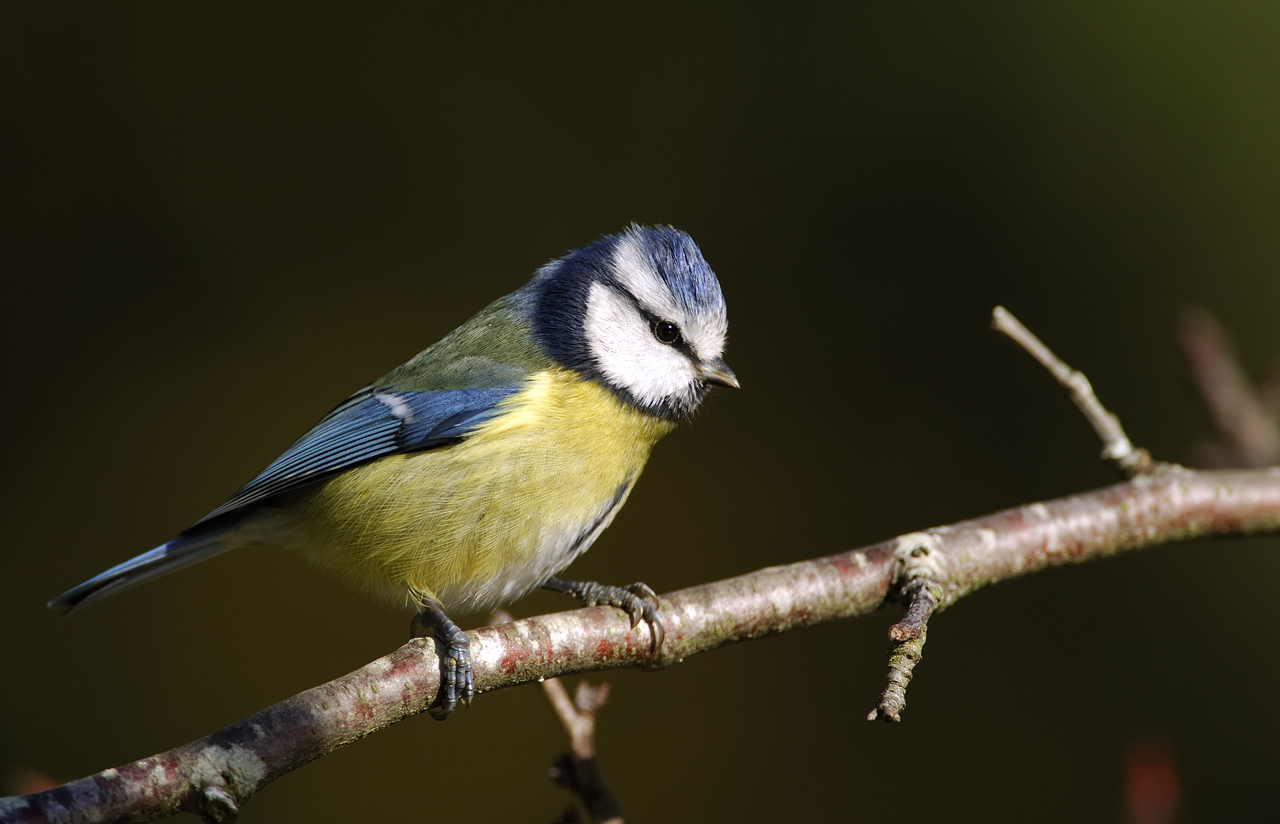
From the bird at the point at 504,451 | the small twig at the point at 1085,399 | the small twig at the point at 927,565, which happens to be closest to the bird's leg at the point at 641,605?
the bird at the point at 504,451

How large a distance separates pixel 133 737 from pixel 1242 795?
2576 mm

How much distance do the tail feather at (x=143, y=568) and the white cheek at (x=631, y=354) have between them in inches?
26.5

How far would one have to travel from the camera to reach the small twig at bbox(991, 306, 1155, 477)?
129 centimetres

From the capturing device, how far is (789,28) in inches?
97.9

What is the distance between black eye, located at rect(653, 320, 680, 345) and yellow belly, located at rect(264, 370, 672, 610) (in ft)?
0.45

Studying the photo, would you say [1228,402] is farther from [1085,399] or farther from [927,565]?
[927,565]

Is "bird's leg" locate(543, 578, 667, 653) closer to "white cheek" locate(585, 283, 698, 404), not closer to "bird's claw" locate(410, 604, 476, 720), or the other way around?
"bird's claw" locate(410, 604, 476, 720)

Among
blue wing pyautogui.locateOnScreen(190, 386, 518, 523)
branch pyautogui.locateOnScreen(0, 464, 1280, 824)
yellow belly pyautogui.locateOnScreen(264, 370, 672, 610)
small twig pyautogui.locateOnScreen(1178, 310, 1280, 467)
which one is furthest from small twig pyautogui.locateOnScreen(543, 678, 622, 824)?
small twig pyautogui.locateOnScreen(1178, 310, 1280, 467)

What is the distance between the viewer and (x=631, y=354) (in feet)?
4.85

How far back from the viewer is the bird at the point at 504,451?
1.33m

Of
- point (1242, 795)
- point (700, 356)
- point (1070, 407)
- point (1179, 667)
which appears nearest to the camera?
point (700, 356)

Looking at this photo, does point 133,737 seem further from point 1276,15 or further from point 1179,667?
point 1276,15

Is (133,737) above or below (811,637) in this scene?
below

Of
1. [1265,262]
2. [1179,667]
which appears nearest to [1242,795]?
[1179,667]
